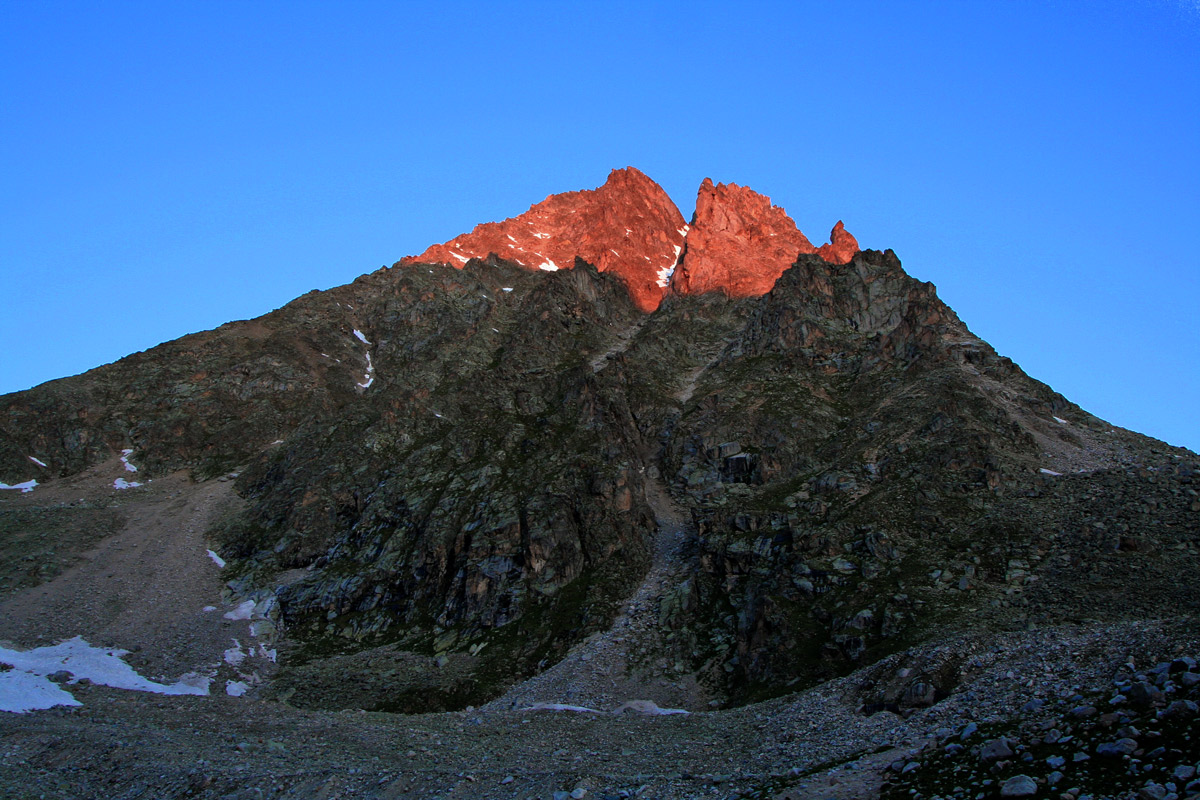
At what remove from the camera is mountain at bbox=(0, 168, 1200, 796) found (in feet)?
195

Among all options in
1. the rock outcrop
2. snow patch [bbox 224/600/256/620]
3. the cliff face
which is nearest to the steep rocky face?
the cliff face

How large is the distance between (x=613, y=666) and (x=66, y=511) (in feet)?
254

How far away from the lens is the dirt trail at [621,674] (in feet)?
192

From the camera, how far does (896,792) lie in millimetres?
22281

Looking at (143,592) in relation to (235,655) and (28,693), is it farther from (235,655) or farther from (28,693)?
(28,693)

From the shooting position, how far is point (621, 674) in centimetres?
6216

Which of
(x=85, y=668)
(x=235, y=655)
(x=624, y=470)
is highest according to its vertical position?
(x=624, y=470)

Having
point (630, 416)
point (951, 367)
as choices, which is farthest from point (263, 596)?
point (951, 367)

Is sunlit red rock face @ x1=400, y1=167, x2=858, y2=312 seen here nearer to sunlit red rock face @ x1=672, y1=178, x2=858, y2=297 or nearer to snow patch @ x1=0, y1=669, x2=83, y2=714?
sunlit red rock face @ x1=672, y1=178, x2=858, y2=297

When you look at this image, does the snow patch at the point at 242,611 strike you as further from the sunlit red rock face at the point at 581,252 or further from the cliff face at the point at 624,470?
the sunlit red rock face at the point at 581,252

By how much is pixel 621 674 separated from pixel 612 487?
97.0ft

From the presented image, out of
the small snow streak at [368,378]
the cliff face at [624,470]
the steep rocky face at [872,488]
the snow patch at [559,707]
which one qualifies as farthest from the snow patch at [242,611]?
the small snow streak at [368,378]

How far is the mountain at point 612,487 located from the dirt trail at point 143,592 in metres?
1.44

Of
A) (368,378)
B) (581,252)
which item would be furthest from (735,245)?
(368,378)
